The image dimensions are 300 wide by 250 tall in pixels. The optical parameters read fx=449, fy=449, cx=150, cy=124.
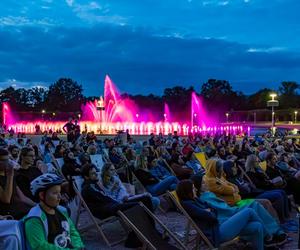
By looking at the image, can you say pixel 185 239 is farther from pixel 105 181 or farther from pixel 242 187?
Result: pixel 242 187

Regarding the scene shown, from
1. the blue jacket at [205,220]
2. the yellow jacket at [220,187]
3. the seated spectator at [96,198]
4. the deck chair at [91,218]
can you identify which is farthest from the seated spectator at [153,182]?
the blue jacket at [205,220]

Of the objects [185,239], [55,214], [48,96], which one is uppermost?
[48,96]

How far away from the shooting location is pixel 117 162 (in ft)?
41.0

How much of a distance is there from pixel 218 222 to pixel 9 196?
2.55 metres

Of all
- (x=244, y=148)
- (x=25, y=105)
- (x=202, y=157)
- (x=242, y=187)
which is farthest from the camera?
(x=25, y=105)

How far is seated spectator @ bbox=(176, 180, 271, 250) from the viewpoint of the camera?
5535 mm

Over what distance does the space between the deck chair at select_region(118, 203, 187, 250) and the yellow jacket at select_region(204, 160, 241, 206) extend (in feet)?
5.21

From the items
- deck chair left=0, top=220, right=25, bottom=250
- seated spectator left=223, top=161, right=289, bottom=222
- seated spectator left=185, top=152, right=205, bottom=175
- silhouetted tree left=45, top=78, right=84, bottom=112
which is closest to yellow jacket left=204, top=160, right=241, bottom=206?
seated spectator left=223, top=161, right=289, bottom=222

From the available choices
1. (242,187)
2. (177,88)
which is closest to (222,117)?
(177,88)

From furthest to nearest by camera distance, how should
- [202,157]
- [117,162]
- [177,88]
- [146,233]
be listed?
1. [177,88]
2. [202,157]
3. [117,162]
4. [146,233]

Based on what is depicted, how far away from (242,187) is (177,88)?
86803mm

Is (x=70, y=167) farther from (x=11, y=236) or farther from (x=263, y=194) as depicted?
(x=11, y=236)

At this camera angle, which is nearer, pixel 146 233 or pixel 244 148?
pixel 146 233

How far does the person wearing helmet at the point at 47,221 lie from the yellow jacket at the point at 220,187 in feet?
12.5
